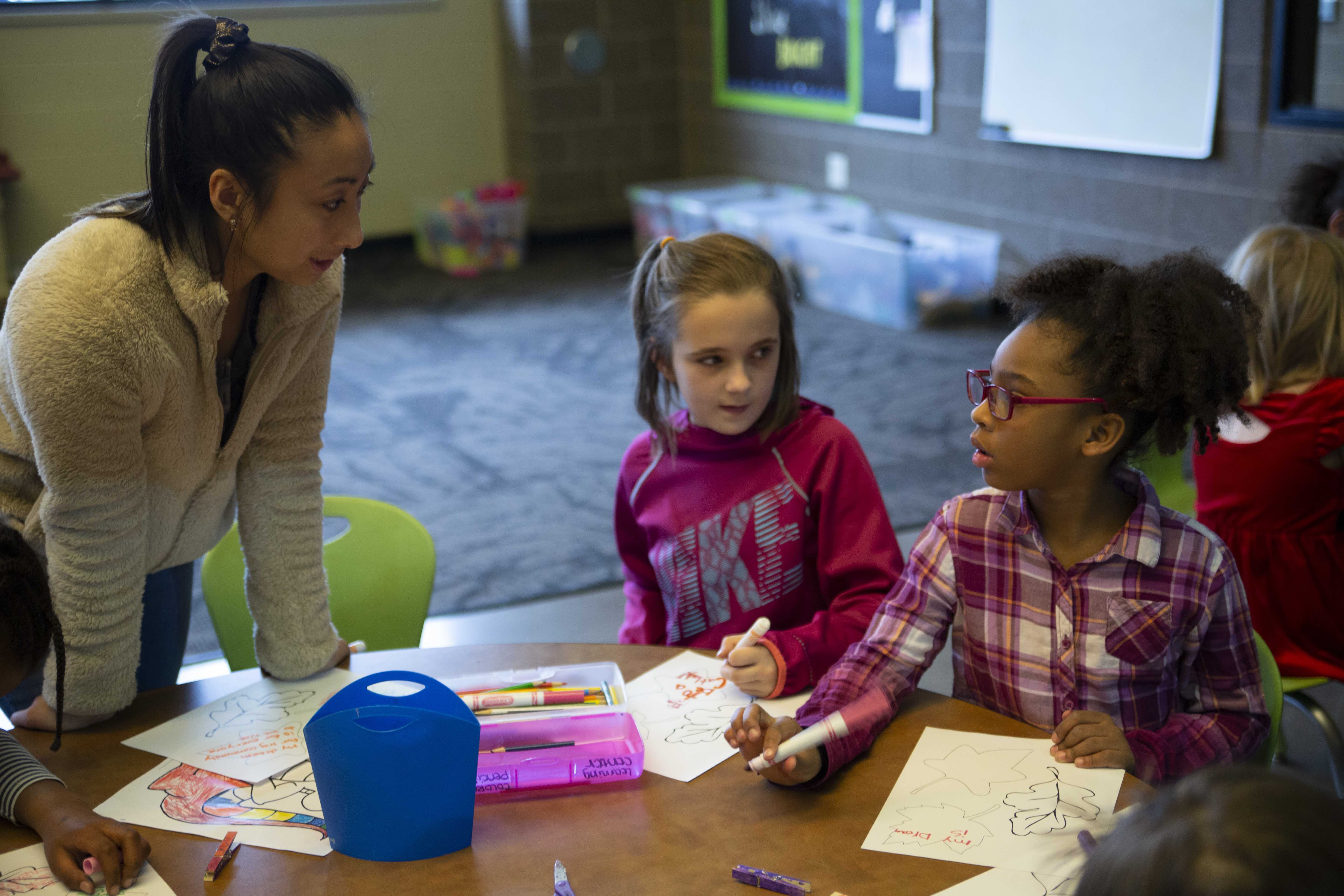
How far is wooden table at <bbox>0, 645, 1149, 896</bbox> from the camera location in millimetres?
913

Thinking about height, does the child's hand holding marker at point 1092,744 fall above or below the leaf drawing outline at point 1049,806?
above

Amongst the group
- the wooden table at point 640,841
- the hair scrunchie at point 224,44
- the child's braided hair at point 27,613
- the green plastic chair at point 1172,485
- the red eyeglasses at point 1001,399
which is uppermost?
the hair scrunchie at point 224,44

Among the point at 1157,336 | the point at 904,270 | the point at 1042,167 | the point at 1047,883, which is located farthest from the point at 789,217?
the point at 1047,883

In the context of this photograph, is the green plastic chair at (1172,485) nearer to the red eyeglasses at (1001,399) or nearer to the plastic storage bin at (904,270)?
the red eyeglasses at (1001,399)

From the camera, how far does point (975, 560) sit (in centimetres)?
124

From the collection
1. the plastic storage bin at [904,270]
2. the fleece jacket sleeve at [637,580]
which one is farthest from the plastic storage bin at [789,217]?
the fleece jacket sleeve at [637,580]

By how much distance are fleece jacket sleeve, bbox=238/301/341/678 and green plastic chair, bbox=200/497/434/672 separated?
0.29 m

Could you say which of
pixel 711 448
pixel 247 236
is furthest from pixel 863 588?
pixel 247 236

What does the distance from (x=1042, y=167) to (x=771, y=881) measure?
4.05 m

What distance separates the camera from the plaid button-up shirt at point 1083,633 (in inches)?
44.8

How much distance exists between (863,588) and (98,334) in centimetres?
87

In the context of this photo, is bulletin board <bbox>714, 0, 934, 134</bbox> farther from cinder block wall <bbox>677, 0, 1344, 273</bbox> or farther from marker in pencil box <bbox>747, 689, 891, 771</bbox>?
marker in pencil box <bbox>747, 689, 891, 771</bbox>

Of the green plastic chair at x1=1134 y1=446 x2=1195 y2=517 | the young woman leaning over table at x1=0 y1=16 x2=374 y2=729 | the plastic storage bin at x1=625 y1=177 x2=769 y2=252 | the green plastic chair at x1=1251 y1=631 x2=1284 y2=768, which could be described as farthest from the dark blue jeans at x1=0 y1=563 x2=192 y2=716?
the plastic storage bin at x1=625 y1=177 x2=769 y2=252

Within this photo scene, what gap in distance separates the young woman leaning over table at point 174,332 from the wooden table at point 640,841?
7.5 inches
